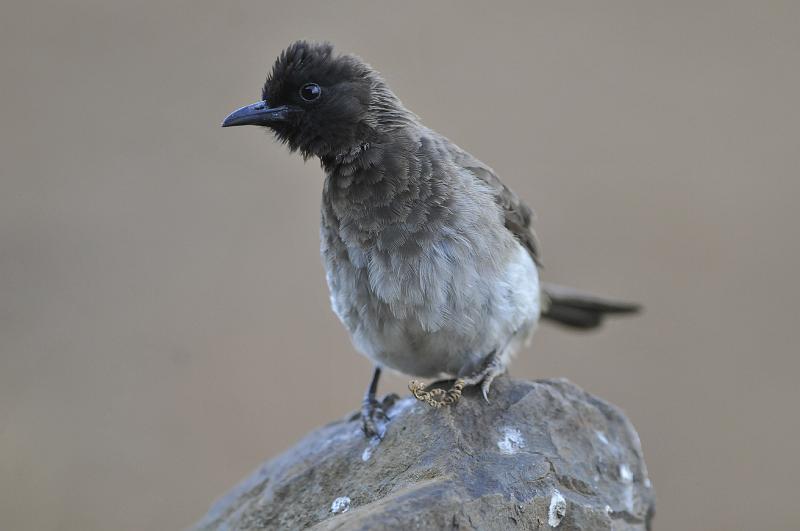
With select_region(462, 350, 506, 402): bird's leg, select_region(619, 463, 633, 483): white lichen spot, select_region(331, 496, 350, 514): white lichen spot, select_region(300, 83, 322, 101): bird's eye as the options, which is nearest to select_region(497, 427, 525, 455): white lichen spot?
select_region(462, 350, 506, 402): bird's leg

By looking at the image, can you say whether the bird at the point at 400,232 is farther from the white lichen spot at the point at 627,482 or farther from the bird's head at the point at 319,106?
the white lichen spot at the point at 627,482

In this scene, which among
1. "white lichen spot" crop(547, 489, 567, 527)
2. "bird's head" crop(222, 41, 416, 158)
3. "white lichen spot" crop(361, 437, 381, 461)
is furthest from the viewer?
"bird's head" crop(222, 41, 416, 158)

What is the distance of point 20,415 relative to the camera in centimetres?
754

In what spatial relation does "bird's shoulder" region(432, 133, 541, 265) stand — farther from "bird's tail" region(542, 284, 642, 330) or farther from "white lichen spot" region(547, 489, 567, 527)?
"white lichen spot" region(547, 489, 567, 527)

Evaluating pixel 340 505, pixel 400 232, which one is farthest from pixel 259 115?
pixel 340 505

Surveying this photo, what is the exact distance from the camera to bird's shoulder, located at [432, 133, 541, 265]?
15.5 ft

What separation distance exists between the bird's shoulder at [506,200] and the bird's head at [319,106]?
0.31 metres

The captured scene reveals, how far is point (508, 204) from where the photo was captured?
16.2ft

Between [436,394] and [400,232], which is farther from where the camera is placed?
[400,232]

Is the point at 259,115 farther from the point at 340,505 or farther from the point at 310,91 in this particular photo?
the point at 340,505

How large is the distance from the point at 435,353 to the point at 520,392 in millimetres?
457

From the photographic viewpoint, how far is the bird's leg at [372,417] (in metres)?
4.44

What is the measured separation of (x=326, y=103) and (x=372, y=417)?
1.50m

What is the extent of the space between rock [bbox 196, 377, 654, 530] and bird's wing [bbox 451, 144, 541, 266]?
91 centimetres
